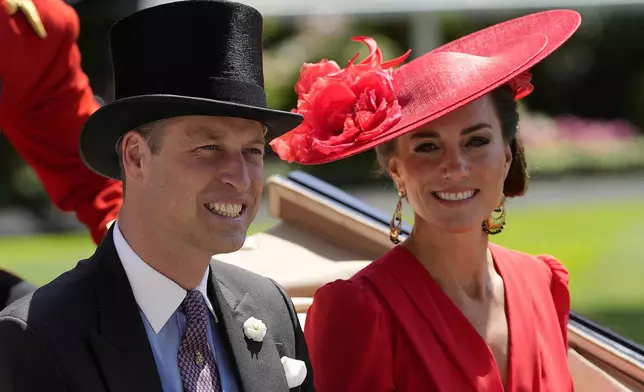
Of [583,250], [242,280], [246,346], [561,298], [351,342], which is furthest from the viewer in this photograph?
[583,250]

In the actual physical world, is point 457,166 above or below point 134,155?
below

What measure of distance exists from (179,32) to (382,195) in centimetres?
1350

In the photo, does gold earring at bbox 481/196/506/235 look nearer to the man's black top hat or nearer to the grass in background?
the man's black top hat

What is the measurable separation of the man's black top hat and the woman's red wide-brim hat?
47 cm

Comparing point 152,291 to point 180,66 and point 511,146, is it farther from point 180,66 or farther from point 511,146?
point 511,146

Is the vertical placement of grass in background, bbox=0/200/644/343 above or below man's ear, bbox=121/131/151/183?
below

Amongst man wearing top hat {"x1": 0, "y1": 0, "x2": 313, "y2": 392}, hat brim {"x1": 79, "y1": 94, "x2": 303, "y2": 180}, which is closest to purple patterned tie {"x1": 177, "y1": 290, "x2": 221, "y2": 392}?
man wearing top hat {"x1": 0, "y1": 0, "x2": 313, "y2": 392}

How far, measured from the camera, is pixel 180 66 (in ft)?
6.86

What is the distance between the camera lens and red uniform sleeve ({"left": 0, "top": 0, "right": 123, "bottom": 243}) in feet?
9.62

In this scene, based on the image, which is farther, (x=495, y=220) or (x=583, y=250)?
(x=583, y=250)

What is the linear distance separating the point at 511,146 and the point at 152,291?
3.79 ft

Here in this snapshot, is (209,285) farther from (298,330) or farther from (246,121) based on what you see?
(246,121)

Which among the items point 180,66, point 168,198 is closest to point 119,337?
point 168,198

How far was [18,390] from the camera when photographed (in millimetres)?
1936
